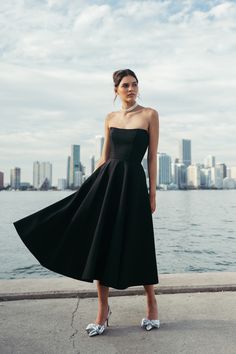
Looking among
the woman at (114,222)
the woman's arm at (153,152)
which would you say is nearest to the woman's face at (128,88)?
the woman at (114,222)

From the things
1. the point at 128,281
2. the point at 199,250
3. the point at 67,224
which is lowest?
the point at 199,250

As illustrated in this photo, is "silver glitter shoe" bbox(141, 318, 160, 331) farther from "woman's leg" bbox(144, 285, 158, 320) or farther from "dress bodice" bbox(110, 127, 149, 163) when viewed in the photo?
"dress bodice" bbox(110, 127, 149, 163)

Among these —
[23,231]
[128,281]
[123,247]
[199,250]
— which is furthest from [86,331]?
[199,250]

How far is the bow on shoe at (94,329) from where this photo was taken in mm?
3064

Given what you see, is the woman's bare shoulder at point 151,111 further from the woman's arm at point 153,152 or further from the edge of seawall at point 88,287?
the edge of seawall at point 88,287

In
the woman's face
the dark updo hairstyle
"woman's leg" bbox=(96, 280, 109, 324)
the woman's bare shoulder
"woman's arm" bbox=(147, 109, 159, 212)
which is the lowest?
"woman's leg" bbox=(96, 280, 109, 324)

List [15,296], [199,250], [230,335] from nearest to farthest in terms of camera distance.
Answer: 1. [230,335]
2. [15,296]
3. [199,250]

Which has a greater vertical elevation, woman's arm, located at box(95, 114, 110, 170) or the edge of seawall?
woman's arm, located at box(95, 114, 110, 170)

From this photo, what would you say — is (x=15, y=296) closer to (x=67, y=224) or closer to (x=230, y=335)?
(x=67, y=224)

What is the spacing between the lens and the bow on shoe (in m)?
3.06

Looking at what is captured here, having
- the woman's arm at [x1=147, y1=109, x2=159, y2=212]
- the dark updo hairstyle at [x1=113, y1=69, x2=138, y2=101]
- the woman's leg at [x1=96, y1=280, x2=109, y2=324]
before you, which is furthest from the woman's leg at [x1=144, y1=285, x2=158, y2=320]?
the dark updo hairstyle at [x1=113, y1=69, x2=138, y2=101]

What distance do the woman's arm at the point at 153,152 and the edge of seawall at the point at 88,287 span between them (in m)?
1.10

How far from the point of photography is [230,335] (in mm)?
3041

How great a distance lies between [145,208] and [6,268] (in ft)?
37.0
